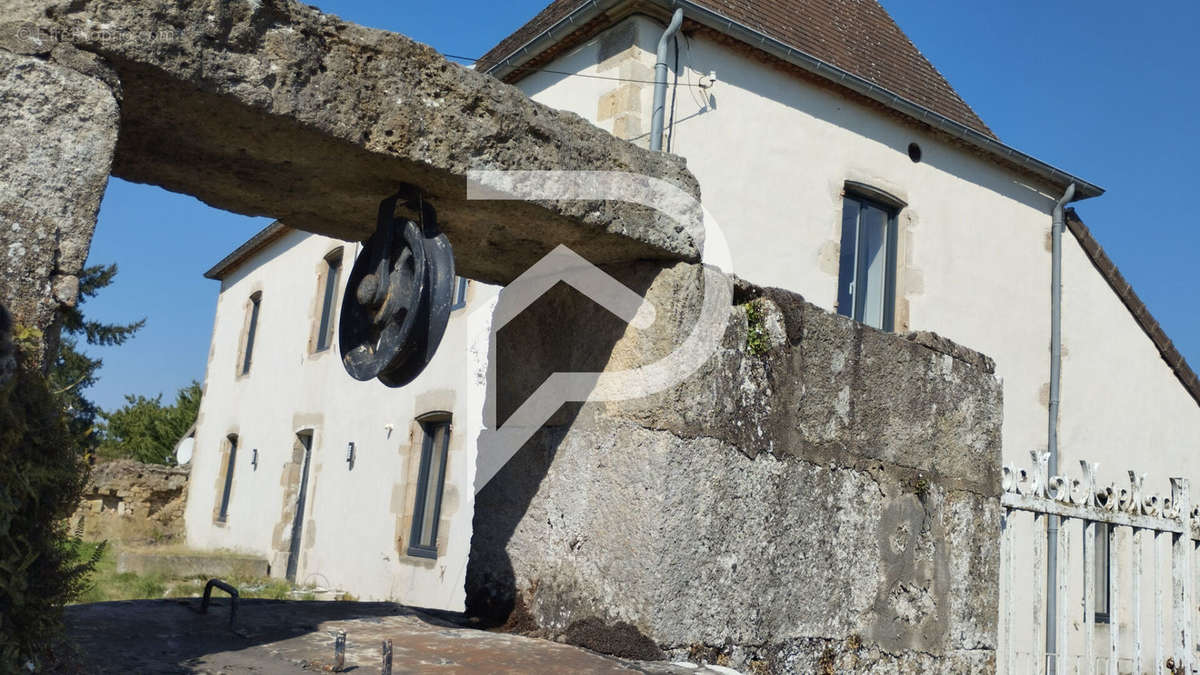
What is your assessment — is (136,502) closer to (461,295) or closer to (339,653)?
(461,295)

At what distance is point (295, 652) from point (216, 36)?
1641 mm

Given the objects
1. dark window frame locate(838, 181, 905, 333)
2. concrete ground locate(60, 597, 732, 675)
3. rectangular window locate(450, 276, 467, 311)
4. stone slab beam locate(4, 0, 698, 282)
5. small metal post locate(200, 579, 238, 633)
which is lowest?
concrete ground locate(60, 597, 732, 675)

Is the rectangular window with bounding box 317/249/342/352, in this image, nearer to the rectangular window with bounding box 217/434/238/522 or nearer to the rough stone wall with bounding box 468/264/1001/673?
the rectangular window with bounding box 217/434/238/522

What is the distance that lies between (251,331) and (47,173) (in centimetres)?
1514

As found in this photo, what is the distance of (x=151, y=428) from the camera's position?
21359mm

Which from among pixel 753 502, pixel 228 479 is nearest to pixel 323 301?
pixel 228 479

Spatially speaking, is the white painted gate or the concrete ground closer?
the concrete ground

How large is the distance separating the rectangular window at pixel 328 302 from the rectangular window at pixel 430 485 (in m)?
3.55

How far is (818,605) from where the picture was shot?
3615 mm

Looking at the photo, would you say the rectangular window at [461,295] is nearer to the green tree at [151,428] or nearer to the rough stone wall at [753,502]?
the rough stone wall at [753,502]

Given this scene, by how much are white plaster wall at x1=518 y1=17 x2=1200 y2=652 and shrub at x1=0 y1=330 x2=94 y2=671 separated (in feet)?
19.7

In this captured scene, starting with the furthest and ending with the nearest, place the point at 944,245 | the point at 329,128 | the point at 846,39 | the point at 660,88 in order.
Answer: the point at 846,39, the point at 944,245, the point at 660,88, the point at 329,128

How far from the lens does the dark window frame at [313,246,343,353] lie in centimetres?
1365

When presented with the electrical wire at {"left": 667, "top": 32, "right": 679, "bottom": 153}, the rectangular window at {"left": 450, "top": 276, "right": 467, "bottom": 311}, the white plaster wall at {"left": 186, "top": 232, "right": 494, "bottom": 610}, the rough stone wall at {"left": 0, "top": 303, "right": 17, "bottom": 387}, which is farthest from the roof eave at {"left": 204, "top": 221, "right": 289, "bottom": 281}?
the rough stone wall at {"left": 0, "top": 303, "right": 17, "bottom": 387}
